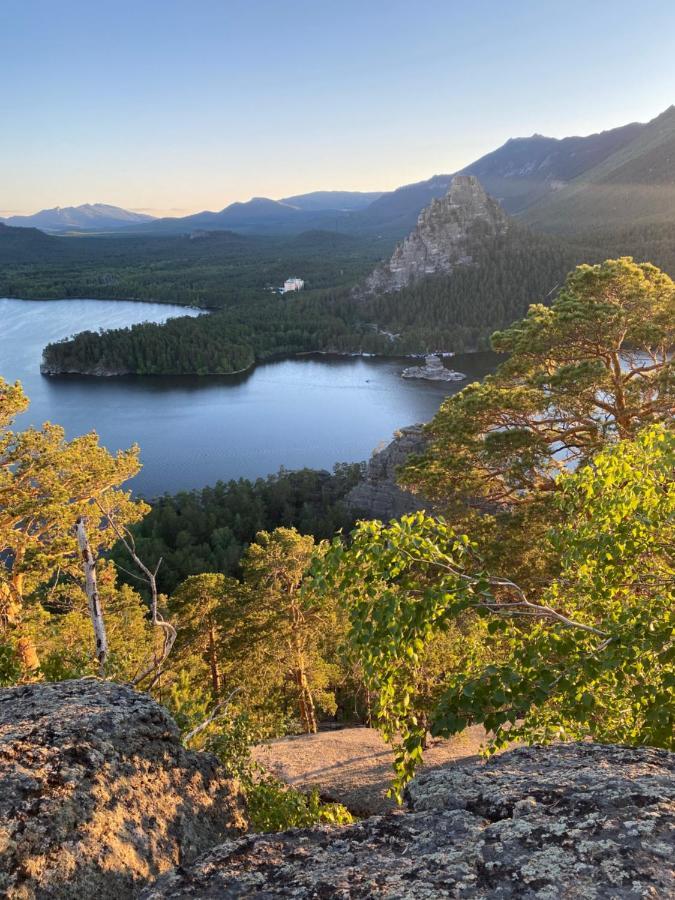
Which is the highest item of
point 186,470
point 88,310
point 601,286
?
point 88,310

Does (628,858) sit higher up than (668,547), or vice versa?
(668,547)

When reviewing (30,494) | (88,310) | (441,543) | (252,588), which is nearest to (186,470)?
(252,588)

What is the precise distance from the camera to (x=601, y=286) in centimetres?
1373

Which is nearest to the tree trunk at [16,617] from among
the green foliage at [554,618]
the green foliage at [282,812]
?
the green foliage at [282,812]

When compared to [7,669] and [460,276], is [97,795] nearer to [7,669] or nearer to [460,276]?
[7,669]

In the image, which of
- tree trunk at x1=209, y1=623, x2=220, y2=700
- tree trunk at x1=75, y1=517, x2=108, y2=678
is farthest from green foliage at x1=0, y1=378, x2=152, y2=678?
tree trunk at x1=209, y1=623, x2=220, y2=700

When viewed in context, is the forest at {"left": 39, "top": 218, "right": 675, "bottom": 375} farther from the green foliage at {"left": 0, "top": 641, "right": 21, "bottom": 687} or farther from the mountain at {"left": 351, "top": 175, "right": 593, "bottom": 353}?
the green foliage at {"left": 0, "top": 641, "right": 21, "bottom": 687}

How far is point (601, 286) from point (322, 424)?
66194 mm

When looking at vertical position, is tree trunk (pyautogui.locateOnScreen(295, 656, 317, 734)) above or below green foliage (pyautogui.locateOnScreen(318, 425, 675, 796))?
below

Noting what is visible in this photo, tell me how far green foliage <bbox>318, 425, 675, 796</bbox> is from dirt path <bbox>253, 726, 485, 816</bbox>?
9.60m

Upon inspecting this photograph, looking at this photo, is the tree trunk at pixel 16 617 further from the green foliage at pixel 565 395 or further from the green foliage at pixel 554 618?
the green foliage at pixel 565 395

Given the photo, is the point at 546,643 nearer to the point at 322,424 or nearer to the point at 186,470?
the point at 186,470

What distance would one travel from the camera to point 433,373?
102m

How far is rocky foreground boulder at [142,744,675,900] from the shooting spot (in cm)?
184
